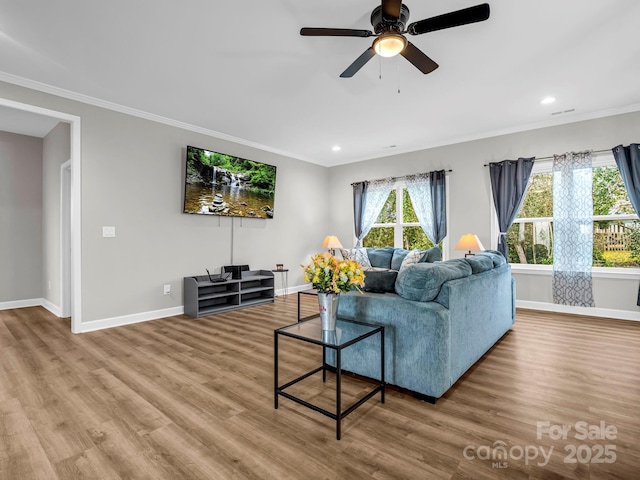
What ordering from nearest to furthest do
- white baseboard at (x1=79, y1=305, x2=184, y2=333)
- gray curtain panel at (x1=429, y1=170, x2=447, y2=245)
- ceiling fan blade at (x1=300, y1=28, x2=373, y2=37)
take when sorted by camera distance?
ceiling fan blade at (x1=300, y1=28, x2=373, y2=37) < white baseboard at (x1=79, y1=305, x2=184, y2=333) < gray curtain panel at (x1=429, y1=170, x2=447, y2=245)

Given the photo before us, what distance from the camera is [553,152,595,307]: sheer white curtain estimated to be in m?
4.48

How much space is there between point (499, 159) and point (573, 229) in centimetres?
146

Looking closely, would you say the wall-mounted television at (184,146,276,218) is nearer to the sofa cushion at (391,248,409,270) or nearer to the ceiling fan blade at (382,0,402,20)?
the sofa cushion at (391,248,409,270)

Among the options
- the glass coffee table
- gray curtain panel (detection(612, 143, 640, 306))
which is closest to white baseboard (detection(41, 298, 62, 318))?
the glass coffee table

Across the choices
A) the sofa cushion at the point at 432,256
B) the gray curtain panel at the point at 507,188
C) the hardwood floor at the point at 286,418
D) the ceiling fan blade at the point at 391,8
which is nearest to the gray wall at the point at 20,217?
the hardwood floor at the point at 286,418

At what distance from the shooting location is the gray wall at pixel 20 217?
5.04 meters

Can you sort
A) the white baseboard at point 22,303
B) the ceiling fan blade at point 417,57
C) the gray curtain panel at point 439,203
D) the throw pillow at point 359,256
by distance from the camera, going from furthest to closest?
the gray curtain panel at point 439,203 < the throw pillow at point 359,256 < the white baseboard at point 22,303 < the ceiling fan blade at point 417,57

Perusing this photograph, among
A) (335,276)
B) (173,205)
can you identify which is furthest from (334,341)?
(173,205)

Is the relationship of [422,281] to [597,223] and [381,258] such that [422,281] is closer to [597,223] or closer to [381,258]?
[381,258]

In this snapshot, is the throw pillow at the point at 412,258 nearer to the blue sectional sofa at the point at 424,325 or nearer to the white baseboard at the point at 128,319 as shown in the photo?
the blue sectional sofa at the point at 424,325

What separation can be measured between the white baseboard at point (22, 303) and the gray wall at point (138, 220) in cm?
30

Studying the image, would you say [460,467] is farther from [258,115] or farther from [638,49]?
[258,115]

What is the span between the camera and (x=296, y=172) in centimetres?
663

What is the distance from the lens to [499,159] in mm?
5176
